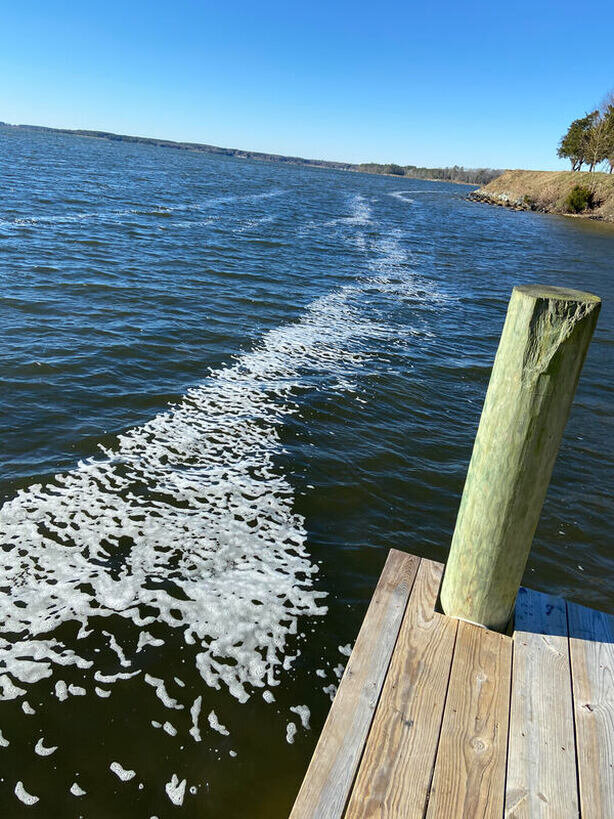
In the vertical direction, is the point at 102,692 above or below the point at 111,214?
below

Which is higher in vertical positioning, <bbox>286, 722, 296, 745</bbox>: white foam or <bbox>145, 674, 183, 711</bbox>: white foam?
<bbox>145, 674, 183, 711</bbox>: white foam

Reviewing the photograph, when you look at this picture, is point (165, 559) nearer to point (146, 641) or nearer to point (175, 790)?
point (146, 641)

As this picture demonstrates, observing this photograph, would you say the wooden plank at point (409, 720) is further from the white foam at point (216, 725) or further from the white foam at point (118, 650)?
the white foam at point (118, 650)

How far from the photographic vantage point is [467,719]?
235 centimetres

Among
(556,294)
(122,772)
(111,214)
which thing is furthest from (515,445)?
(111,214)

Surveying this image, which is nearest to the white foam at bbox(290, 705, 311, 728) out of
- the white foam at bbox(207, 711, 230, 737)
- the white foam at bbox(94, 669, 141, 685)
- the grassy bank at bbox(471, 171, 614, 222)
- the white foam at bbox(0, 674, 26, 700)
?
the white foam at bbox(207, 711, 230, 737)

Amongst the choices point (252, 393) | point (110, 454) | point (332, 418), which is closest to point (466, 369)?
point (332, 418)

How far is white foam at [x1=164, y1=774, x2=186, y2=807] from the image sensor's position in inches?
108

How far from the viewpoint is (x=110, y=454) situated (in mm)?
5840

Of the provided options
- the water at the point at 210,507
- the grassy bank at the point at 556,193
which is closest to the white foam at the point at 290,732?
the water at the point at 210,507

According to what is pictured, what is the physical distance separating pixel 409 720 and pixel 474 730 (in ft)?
0.99

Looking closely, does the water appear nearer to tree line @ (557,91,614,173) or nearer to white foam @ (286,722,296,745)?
white foam @ (286,722,296,745)

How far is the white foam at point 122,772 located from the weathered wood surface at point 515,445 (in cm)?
204

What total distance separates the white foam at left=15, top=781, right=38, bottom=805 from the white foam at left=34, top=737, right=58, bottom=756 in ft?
0.60
